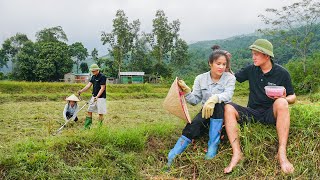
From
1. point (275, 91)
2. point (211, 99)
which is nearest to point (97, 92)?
point (211, 99)

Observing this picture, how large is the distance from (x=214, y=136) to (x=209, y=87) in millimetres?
598

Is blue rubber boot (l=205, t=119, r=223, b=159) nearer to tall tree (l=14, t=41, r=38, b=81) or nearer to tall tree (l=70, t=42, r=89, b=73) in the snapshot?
tall tree (l=14, t=41, r=38, b=81)

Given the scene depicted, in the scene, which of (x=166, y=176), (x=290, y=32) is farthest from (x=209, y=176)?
(x=290, y=32)

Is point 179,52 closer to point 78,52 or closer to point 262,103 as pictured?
point 78,52

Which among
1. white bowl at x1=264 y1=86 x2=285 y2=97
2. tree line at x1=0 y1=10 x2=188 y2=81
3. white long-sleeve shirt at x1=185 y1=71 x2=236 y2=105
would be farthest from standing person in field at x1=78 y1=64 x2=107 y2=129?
tree line at x1=0 y1=10 x2=188 y2=81

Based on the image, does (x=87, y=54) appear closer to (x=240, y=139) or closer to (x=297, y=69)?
(x=297, y=69)

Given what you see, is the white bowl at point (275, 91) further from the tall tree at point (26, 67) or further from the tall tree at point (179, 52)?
the tall tree at point (179, 52)

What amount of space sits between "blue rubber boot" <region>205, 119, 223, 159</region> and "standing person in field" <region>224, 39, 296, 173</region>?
9 centimetres

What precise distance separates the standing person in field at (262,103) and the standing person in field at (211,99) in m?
0.13

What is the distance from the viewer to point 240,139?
155 inches

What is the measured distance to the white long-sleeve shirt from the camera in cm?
399

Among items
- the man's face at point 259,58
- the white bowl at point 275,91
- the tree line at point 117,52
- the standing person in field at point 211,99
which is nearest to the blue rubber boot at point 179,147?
the standing person in field at point 211,99

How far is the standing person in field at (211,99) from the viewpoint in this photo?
3.79 metres

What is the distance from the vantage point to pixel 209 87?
160 inches
